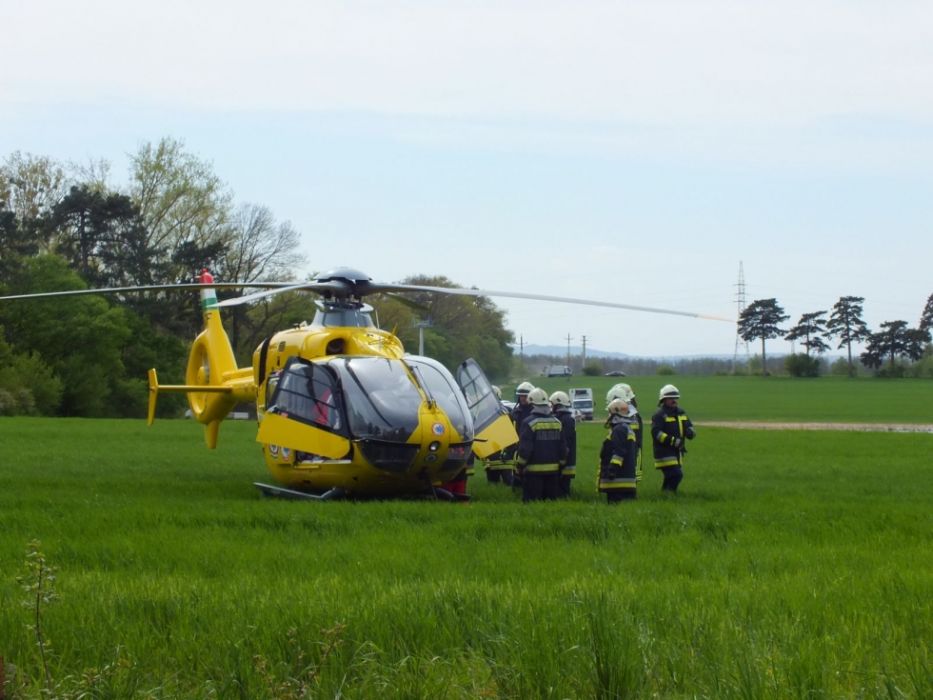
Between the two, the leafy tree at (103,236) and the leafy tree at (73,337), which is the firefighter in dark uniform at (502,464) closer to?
the leafy tree at (73,337)

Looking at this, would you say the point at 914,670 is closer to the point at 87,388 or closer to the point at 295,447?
the point at 295,447

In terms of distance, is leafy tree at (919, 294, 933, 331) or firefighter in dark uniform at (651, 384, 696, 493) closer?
firefighter in dark uniform at (651, 384, 696, 493)

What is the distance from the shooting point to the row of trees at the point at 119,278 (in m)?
60.8

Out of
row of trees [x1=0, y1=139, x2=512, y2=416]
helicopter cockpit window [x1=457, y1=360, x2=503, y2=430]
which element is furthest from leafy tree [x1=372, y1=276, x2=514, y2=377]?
helicopter cockpit window [x1=457, y1=360, x2=503, y2=430]

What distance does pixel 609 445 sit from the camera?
16.2 metres

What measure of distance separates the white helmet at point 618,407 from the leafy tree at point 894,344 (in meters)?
111

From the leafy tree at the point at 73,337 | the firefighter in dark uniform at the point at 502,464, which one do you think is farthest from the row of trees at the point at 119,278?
the firefighter in dark uniform at the point at 502,464

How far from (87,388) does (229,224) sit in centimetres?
1310

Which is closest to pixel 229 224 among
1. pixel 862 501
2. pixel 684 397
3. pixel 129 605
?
pixel 684 397

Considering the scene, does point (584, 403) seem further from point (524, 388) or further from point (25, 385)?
point (524, 388)

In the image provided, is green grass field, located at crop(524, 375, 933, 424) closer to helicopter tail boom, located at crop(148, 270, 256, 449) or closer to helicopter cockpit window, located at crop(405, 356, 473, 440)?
helicopter tail boom, located at crop(148, 270, 256, 449)

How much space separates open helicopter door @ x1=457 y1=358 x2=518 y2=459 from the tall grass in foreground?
2.91 m

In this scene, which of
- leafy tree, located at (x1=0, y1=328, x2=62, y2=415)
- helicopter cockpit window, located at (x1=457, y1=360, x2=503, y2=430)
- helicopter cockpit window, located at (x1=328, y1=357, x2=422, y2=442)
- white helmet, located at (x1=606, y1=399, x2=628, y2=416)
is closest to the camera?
white helmet, located at (x1=606, y1=399, x2=628, y2=416)

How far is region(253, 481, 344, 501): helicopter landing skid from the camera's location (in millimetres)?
16859
